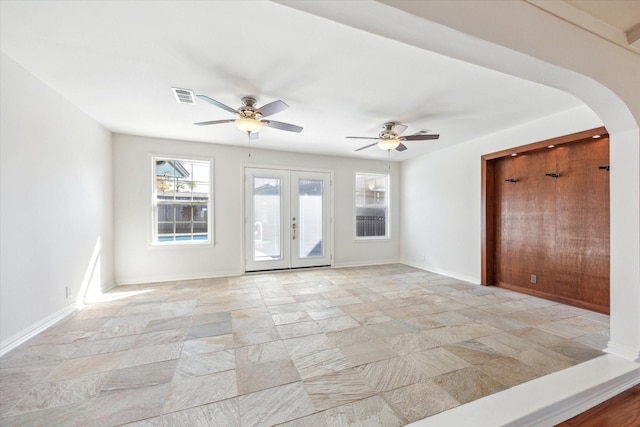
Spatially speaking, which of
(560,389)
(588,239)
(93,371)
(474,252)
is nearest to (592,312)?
(588,239)

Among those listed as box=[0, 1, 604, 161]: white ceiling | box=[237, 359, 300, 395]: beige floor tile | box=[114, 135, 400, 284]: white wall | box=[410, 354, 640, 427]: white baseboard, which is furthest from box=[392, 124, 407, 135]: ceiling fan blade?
box=[237, 359, 300, 395]: beige floor tile

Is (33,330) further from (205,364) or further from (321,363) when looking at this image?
(321,363)

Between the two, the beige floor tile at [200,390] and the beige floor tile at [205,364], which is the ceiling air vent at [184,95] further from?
the beige floor tile at [200,390]

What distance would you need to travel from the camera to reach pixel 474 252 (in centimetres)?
494

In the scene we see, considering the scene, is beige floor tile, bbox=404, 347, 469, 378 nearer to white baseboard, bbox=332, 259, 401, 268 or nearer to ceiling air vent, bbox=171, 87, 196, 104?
ceiling air vent, bbox=171, 87, 196, 104

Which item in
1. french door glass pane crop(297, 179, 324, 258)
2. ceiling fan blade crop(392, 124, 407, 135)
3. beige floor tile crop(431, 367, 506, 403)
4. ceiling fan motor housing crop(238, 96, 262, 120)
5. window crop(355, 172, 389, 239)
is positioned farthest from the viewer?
window crop(355, 172, 389, 239)

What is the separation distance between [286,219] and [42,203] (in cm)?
382

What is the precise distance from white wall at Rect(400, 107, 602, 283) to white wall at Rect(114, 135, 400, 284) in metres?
1.00

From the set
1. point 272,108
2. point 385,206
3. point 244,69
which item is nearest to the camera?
point 244,69

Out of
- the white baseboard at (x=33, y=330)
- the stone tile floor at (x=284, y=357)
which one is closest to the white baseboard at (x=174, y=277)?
the stone tile floor at (x=284, y=357)

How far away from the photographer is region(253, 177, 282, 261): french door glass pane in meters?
5.73

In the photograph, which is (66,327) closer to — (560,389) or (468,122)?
(560,389)

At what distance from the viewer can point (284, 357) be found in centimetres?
236

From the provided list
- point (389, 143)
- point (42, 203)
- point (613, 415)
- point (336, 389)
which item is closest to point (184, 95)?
point (42, 203)
